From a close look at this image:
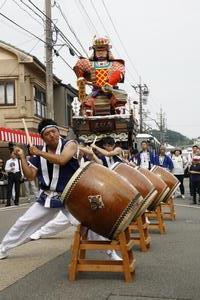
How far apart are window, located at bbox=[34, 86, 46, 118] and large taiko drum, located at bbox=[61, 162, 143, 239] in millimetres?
23137

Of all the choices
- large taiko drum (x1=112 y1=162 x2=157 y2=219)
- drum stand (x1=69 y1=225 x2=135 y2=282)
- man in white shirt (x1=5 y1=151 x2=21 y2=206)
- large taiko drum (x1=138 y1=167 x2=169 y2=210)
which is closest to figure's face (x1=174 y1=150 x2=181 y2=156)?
man in white shirt (x1=5 y1=151 x2=21 y2=206)

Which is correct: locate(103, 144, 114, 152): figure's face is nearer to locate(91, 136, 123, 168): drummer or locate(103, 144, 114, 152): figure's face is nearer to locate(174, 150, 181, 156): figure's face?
locate(91, 136, 123, 168): drummer

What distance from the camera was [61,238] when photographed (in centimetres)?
857

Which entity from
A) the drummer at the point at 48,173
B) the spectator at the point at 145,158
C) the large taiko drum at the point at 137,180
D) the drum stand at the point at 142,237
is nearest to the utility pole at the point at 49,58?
the spectator at the point at 145,158

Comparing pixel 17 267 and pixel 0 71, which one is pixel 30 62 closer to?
pixel 0 71

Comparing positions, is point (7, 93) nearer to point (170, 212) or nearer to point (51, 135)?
point (170, 212)

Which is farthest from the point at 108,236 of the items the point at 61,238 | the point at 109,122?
the point at 109,122

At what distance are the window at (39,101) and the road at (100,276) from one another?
20.8 m

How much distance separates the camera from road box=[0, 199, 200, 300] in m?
5.07

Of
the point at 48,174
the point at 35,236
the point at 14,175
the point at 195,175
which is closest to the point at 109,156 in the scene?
the point at 35,236

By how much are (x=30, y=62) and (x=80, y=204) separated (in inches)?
850

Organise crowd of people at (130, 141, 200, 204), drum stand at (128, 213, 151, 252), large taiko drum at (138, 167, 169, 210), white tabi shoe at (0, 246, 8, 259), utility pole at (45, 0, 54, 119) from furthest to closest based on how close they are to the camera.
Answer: utility pole at (45, 0, 54, 119) → crowd of people at (130, 141, 200, 204) → large taiko drum at (138, 167, 169, 210) → drum stand at (128, 213, 151, 252) → white tabi shoe at (0, 246, 8, 259)

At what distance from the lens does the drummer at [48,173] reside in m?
5.95

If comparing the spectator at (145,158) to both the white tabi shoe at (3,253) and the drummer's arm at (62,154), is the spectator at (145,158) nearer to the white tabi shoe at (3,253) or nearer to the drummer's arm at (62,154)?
the white tabi shoe at (3,253)
